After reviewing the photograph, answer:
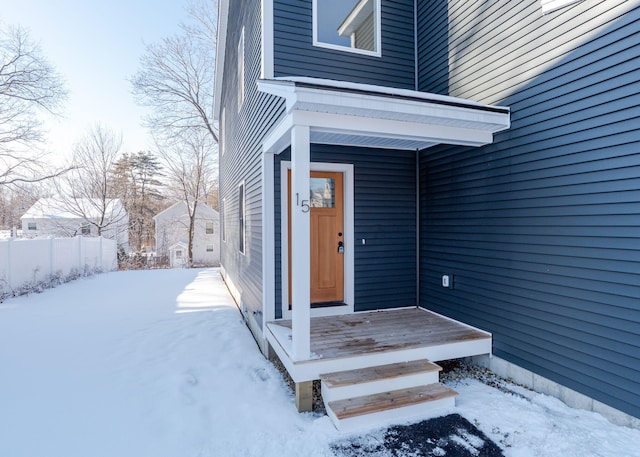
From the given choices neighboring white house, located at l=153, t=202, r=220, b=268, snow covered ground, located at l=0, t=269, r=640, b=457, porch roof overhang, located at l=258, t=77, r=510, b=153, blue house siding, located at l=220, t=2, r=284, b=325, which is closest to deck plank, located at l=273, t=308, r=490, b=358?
snow covered ground, located at l=0, t=269, r=640, b=457

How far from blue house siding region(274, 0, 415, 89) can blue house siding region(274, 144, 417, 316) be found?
102 centimetres

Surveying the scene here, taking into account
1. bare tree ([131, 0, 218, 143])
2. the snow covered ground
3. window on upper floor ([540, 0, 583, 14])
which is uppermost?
bare tree ([131, 0, 218, 143])

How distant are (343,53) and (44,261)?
978cm

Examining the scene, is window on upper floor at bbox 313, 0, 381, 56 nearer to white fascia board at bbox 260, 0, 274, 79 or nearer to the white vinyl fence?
white fascia board at bbox 260, 0, 274, 79

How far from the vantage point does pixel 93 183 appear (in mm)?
18250

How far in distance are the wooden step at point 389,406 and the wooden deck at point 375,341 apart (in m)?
0.32

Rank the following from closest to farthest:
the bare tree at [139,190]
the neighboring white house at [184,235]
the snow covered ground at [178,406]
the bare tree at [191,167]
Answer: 1. the snow covered ground at [178,406]
2. the bare tree at [191,167]
3. the neighboring white house at [184,235]
4. the bare tree at [139,190]

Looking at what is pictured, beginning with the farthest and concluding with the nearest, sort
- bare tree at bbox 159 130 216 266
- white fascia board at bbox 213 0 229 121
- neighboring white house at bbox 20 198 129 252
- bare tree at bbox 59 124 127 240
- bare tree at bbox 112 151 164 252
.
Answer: bare tree at bbox 112 151 164 252, bare tree at bbox 159 130 216 266, neighboring white house at bbox 20 198 129 252, bare tree at bbox 59 124 127 240, white fascia board at bbox 213 0 229 121

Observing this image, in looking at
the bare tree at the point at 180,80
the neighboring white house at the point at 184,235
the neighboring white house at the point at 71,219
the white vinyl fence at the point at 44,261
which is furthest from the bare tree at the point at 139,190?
the white vinyl fence at the point at 44,261

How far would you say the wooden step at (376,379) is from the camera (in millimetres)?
2863

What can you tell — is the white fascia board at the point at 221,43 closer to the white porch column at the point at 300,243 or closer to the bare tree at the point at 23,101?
the bare tree at the point at 23,101

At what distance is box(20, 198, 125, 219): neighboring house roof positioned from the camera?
18.2m

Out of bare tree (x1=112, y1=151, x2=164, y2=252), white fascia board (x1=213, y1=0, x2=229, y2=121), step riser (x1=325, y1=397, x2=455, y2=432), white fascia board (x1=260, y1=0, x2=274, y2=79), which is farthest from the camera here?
bare tree (x1=112, y1=151, x2=164, y2=252)

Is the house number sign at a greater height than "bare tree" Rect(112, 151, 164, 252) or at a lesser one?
lesser
